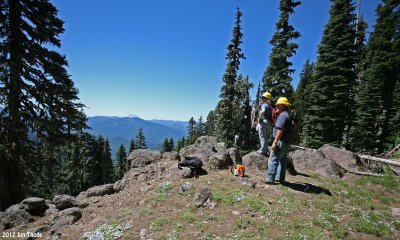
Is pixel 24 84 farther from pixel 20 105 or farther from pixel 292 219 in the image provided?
pixel 292 219

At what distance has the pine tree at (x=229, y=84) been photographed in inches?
1107

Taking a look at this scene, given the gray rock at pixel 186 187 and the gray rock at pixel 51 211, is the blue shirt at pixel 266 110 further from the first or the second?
the gray rock at pixel 51 211

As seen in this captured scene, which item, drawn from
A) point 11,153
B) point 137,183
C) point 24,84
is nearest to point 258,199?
point 137,183

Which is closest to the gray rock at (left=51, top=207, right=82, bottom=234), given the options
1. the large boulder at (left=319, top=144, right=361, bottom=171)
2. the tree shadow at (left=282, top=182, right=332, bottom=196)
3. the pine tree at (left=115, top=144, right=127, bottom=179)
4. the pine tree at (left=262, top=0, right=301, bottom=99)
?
the tree shadow at (left=282, top=182, right=332, bottom=196)

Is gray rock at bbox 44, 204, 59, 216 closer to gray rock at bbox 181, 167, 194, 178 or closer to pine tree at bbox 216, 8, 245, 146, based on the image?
gray rock at bbox 181, 167, 194, 178

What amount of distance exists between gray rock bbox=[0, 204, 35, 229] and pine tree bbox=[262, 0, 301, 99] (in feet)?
69.1

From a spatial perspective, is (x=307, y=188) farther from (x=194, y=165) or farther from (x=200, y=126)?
(x=200, y=126)

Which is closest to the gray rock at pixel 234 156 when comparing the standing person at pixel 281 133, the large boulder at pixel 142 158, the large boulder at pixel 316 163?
the large boulder at pixel 316 163

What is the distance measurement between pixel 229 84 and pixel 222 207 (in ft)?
77.7

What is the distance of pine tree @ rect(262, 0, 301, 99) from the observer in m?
22.3

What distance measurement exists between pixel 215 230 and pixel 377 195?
6.65 metres

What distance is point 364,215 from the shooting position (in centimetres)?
657

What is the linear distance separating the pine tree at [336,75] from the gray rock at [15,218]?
22213mm

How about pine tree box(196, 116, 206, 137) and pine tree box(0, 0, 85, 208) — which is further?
pine tree box(196, 116, 206, 137)
